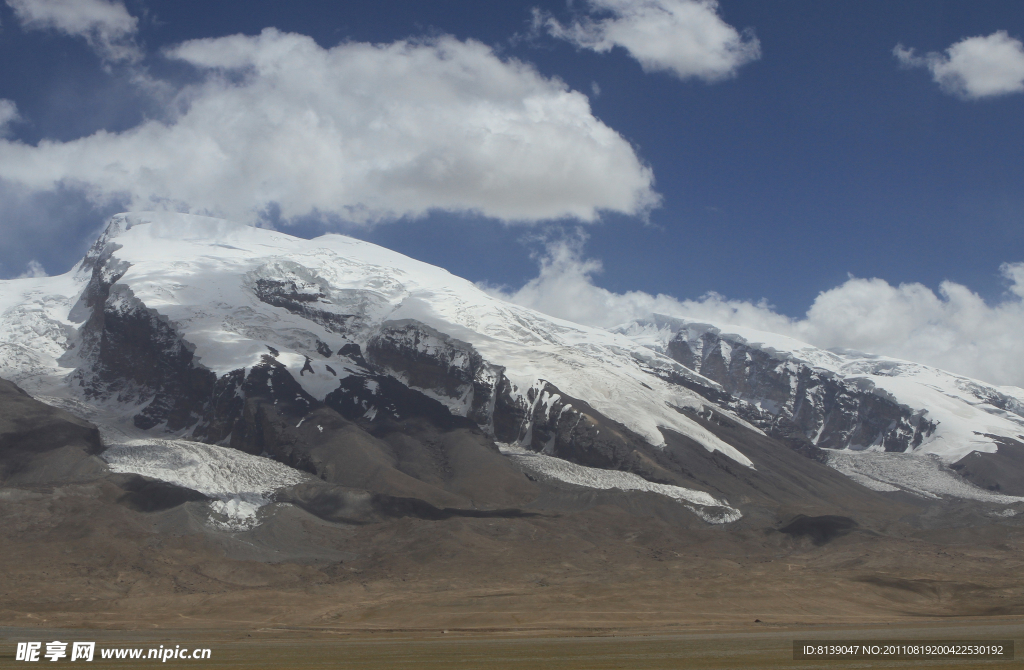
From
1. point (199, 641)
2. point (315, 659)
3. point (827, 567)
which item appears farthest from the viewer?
point (827, 567)

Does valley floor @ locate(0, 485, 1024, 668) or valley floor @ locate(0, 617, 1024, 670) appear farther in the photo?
valley floor @ locate(0, 485, 1024, 668)

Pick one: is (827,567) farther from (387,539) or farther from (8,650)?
(8,650)

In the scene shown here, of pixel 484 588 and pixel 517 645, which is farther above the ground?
pixel 517 645

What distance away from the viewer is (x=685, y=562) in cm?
16412

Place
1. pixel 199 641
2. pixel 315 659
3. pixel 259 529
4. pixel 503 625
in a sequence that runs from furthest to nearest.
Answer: pixel 259 529 < pixel 503 625 < pixel 199 641 < pixel 315 659

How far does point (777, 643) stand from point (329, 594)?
8101 cm

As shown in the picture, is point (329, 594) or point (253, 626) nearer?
point (253, 626)

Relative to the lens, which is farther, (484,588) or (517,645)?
(484,588)

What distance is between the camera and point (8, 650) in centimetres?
7406

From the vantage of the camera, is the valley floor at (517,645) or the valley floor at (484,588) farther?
the valley floor at (484,588)

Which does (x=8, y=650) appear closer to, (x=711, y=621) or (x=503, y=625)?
(x=503, y=625)

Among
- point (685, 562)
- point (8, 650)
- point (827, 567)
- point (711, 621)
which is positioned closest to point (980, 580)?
point (827, 567)

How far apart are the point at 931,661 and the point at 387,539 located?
133m

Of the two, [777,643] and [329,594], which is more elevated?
[777,643]
